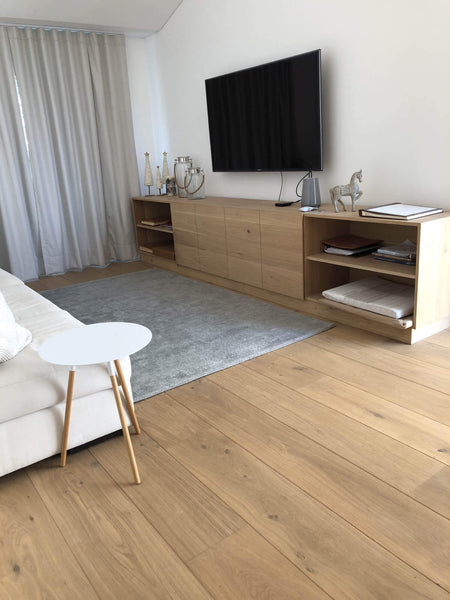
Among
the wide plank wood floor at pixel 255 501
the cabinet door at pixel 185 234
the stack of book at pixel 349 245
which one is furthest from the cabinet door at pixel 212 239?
the wide plank wood floor at pixel 255 501

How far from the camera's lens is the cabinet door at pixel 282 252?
116 inches

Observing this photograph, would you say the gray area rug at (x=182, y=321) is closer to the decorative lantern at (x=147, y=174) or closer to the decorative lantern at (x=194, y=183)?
the decorative lantern at (x=194, y=183)

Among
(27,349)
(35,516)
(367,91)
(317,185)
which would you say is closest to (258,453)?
(35,516)

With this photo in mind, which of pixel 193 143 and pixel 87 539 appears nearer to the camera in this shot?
pixel 87 539

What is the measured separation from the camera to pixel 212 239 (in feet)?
12.2

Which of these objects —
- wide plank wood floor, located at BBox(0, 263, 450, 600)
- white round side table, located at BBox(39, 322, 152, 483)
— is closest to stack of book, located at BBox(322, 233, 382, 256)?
wide plank wood floor, located at BBox(0, 263, 450, 600)

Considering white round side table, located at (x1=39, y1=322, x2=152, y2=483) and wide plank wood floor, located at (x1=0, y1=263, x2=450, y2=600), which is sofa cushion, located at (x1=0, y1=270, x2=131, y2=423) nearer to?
white round side table, located at (x1=39, y1=322, x2=152, y2=483)

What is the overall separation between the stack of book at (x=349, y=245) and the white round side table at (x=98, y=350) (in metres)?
1.51

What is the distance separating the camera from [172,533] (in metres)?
1.37

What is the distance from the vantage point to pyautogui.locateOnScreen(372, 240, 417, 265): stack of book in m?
2.50

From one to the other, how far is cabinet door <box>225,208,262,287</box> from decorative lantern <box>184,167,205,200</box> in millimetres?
773

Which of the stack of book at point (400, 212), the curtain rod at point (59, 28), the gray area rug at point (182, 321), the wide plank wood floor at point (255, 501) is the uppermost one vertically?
the curtain rod at point (59, 28)

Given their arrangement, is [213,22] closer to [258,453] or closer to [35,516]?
[258,453]

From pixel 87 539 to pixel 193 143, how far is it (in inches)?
146
